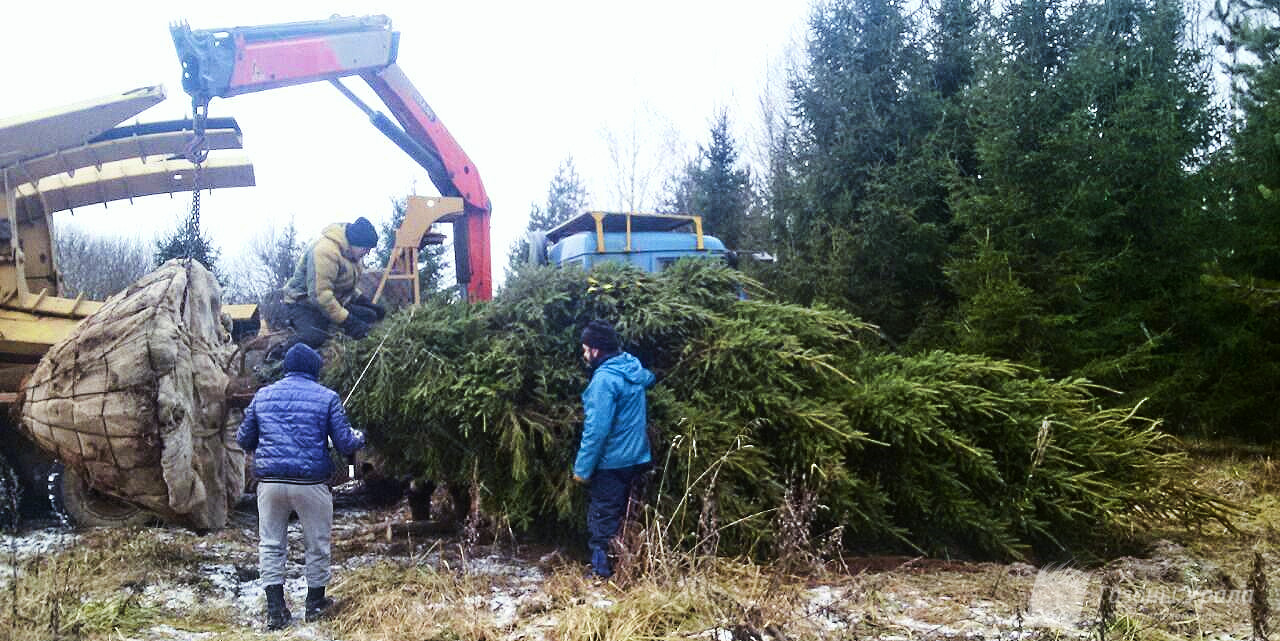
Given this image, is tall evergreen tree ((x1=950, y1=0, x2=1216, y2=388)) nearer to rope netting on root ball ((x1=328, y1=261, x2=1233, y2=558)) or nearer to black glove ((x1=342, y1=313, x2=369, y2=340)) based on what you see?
rope netting on root ball ((x1=328, y1=261, x2=1233, y2=558))

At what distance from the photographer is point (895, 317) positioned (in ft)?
40.0

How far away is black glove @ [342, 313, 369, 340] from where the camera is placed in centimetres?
720

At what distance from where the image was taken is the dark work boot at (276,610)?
15.5ft

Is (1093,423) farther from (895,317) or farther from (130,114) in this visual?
(130,114)

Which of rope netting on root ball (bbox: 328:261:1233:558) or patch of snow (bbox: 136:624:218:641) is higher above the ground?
rope netting on root ball (bbox: 328:261:1233:558)

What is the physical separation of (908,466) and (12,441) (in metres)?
6.70

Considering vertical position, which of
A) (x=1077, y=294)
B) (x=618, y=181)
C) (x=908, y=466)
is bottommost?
(x=908, y=466)

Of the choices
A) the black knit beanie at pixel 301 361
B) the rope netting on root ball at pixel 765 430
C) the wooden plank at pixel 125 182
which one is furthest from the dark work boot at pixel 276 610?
the wooden plank at pixel 125 182

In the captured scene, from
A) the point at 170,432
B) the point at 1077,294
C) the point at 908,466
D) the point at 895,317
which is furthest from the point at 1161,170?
the point at 170,432

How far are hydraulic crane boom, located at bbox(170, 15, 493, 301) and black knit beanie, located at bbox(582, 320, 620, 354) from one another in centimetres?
289

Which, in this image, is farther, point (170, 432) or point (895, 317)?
point (895, 317)

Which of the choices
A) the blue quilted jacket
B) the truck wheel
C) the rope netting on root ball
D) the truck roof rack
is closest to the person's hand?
the rope netting on root ball

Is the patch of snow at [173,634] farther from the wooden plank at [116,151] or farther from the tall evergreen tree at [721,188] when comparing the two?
the tall evergreen tree at [721,188]

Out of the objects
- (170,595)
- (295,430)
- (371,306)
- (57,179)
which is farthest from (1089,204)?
(57,179)
